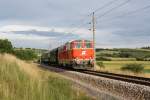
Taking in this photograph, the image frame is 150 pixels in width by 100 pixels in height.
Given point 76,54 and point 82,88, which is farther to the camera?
point 76,54

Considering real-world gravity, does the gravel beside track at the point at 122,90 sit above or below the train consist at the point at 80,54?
below

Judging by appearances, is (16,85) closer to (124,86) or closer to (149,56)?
(124,86)

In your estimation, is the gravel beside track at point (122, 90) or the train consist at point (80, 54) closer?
the gravel beside track at point (122, 90)

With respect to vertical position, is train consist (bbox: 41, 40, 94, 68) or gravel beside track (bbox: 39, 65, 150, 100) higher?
train consist (bbox: 41, 40, 94, 68)

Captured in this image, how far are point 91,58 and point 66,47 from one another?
13.8ft

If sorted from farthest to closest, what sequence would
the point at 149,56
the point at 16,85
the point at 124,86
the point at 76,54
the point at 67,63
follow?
1. the point at 149,56
2. the point at 67,63
3. the point at 76,54
4. the point at 124,86
5. the point at 16,85

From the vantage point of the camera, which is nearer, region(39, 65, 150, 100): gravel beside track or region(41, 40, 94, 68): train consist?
region(39, 65, 150, 100): gravel beside track

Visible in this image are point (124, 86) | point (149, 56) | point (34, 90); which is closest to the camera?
point (34, 90)

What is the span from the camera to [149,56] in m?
118

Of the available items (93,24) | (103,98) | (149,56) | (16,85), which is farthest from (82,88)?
(149,56)

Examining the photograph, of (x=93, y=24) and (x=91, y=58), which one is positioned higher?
(x=93, y=24)

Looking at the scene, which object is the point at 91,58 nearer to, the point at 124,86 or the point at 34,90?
the point at 124,86

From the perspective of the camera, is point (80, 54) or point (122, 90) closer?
point (122, 90)

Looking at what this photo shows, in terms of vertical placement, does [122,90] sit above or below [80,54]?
below
